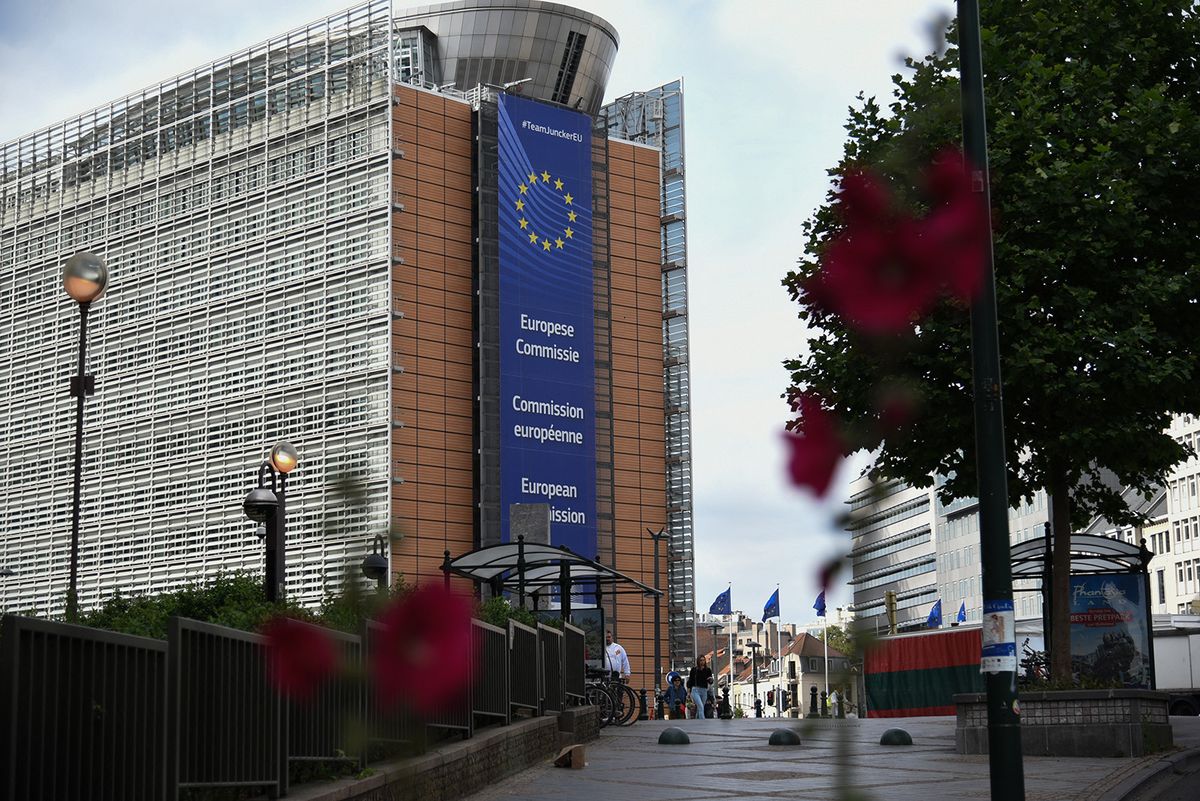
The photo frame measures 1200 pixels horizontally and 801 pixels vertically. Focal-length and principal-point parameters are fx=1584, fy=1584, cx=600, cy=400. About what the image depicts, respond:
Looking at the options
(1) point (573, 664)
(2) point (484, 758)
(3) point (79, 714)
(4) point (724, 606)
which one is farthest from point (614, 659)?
(4) point (724, 606)

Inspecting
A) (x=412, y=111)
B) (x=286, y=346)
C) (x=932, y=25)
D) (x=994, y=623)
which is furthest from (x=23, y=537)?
(x=932, y=25)

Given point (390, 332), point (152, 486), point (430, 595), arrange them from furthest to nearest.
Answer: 1. point (152, 486)
2. point (390, 332)
3. point (430, 595)

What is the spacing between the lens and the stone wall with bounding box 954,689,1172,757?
56.9 feet

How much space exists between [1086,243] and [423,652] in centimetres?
1705

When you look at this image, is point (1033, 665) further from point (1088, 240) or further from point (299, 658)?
point (299, 658)

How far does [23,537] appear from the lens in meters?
109

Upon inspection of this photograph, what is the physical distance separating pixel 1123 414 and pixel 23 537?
335ft

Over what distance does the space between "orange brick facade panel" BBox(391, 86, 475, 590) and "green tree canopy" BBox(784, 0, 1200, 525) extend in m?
76.6

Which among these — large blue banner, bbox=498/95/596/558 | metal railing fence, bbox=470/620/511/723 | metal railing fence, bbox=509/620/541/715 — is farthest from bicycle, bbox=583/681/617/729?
large blue banner, bbox=498/95/596/558

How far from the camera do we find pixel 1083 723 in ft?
57.8

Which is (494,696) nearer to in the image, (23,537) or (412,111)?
(412,111)

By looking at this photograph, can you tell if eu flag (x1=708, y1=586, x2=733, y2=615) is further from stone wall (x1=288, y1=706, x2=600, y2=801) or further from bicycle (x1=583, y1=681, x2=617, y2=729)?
bicycle (x1=583, y1=681, x2=617, y2=729)

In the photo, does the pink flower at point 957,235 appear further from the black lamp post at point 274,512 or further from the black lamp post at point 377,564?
the black lamp post at point 274,512

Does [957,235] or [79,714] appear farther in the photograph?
[79,714]
